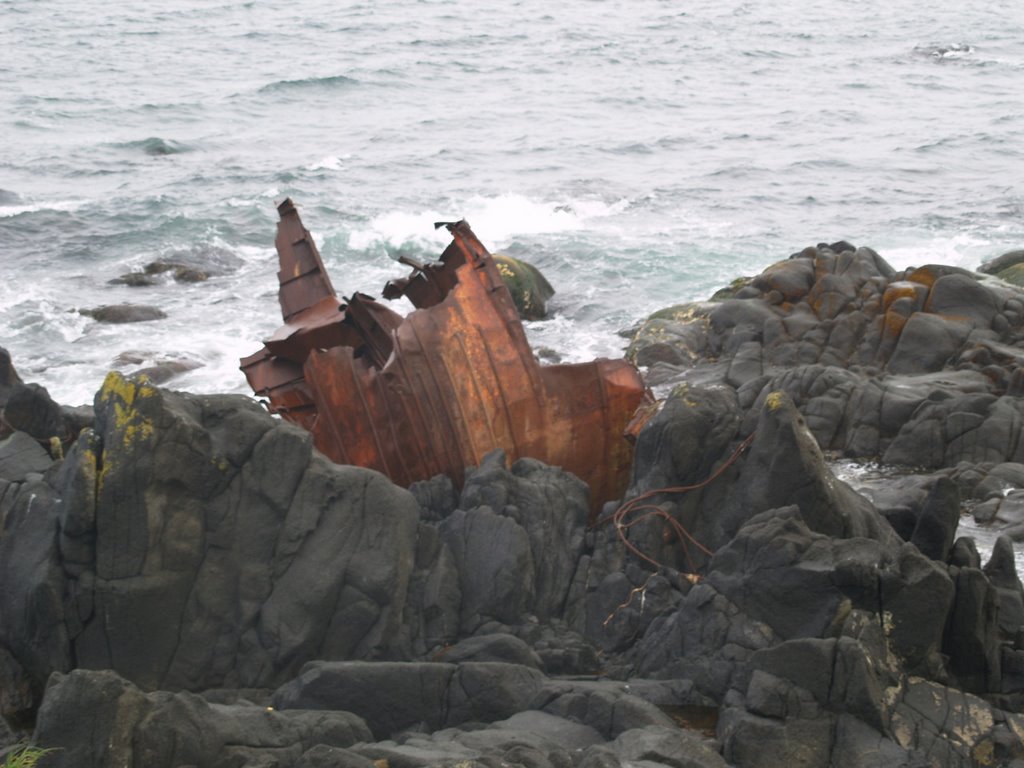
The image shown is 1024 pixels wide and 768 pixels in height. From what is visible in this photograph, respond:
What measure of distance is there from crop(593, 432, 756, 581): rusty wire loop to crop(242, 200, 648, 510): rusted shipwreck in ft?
6.09

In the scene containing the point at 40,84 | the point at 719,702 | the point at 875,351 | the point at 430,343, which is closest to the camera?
the point at 719,702

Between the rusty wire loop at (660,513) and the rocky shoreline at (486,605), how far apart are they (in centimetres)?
4

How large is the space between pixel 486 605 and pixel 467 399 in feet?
9.06

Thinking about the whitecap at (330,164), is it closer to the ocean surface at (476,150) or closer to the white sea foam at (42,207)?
the ocean surface at (476,150)

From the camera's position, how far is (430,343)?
40.4 ft

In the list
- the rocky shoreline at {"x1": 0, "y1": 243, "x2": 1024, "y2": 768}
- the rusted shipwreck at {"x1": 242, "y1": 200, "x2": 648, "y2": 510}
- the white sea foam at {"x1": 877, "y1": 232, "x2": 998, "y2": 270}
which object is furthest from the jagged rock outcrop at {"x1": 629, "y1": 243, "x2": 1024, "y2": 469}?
the white sea foam at {"x1": 877, "y1": 232, "x2": 998, "y2": 270}

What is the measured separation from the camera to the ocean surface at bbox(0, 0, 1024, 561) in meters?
25.8

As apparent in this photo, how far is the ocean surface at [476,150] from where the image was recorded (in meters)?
25.8

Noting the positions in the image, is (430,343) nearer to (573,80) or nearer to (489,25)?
(573,80)

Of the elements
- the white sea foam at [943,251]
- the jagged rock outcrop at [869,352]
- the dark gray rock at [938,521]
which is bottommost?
the white sea foam at [943,251]

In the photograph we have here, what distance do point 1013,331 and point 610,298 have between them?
9.02 m

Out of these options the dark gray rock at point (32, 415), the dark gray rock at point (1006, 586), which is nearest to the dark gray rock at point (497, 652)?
the dark gray rock at point (1006, 586)

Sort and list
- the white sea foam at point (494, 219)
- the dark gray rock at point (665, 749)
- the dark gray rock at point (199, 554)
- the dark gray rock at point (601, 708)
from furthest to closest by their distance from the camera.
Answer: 1. the white sea foam at point (494, 219)
2. the dark gray rock at point (199, 554)
3. the dark gray rock at point (601, 708)
4. the dark gray rock at point (665, 749)

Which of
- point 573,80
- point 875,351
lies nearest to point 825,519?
point 875,351
